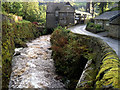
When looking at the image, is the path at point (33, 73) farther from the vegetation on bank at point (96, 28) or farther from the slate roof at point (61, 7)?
the slate roof at point (61, 7)

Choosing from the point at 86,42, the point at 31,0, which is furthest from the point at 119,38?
the point at 31,0

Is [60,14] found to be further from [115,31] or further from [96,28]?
[115,31]

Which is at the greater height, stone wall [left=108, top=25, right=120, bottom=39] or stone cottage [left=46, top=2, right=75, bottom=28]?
stone cottage [left=46, top=2, right=75, bottom=28]

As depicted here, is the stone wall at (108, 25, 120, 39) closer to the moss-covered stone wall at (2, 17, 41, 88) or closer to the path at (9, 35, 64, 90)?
the path at (9, 35, 64, 90)

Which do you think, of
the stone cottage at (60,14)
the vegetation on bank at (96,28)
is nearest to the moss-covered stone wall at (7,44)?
the vegetation on bank at (96,28)

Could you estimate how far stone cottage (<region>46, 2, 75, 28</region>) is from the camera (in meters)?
40.6

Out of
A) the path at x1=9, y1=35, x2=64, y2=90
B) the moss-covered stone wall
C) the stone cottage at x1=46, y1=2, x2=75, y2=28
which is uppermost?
→ the stone cottage at x1=46, y1=2, x2=75, y2=28

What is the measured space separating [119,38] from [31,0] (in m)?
40.7

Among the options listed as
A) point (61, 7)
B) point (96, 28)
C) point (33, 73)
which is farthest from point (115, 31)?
point (61, 7)

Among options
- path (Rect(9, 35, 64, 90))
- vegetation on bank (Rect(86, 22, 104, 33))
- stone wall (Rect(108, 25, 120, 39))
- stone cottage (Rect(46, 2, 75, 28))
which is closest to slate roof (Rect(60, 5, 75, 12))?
stone cottage (Rect(46, 2, 75, 28))

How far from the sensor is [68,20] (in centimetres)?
4144

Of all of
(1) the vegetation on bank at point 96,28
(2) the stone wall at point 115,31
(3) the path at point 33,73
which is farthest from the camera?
(1) the vegetation on bank at point 96,28

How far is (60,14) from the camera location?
134 ft

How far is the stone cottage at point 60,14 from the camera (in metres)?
40.6
